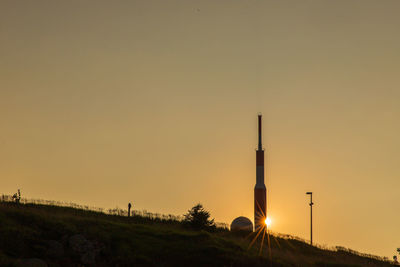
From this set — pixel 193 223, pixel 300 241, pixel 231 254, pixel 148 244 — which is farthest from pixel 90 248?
pixel 300 241

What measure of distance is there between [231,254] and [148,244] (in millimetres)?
6724

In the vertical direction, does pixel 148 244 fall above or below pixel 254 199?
below

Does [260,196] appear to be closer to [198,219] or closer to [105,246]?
[198,219]

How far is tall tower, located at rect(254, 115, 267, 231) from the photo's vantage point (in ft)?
282

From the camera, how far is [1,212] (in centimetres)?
4516

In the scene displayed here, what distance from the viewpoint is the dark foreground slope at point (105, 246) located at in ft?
132

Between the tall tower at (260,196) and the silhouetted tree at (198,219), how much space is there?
2257 centimetres

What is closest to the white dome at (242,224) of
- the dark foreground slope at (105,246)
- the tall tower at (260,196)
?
the tall tower at (260,196)

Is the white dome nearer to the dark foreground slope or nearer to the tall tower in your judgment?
the tall tower

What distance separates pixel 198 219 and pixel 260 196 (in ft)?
91.5

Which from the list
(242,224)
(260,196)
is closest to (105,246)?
(242,224)

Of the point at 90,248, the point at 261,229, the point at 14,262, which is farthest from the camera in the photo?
the point at 261,229

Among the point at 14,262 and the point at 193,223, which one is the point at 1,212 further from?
the point at 193,223

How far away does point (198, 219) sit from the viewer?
202ft
